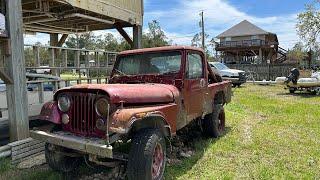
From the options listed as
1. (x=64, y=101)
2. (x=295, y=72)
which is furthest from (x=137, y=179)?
(x=295, y=72)

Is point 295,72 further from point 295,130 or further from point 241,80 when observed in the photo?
point 295,130

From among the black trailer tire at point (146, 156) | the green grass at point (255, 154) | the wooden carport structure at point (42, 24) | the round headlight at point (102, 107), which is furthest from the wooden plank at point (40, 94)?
the black trailer tire at point (146, 156)

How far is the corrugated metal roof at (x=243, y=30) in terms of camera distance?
6266cm

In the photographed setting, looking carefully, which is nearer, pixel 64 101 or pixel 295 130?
pixel 64 101

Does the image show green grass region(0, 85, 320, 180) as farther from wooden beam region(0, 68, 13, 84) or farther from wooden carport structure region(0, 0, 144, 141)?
wooden beam region(0, 68, 13, 84)

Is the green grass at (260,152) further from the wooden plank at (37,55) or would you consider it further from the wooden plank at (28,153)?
the wooden plank at (37,55)

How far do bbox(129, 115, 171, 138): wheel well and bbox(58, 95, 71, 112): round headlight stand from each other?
0.96 meters

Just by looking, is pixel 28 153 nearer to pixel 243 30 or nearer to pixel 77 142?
pixel 77 142

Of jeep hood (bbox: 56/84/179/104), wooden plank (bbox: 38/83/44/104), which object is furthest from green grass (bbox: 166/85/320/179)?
wooden plank (bbox: 38/83/44/104)

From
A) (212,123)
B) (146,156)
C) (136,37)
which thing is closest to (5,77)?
(146,156)

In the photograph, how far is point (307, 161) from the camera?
6.71 m

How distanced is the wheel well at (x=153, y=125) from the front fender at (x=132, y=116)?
0.13 ft

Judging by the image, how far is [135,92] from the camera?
551 centimetres

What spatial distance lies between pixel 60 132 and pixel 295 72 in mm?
17381
